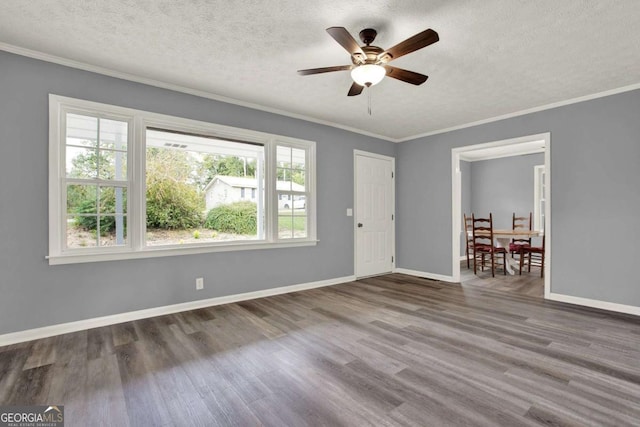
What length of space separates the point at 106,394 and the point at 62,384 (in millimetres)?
378

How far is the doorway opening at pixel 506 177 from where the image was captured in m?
4.02

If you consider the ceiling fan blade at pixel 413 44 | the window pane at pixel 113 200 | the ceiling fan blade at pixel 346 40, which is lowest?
the window pane at pixel 113 200

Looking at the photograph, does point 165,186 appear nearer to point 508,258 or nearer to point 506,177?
point 508,258

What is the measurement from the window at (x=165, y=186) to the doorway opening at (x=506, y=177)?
2388 millimetres

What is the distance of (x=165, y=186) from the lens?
4.73 metres

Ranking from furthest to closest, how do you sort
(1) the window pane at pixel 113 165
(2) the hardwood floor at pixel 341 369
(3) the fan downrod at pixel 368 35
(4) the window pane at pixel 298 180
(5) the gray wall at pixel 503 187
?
(5) the gray wall at pixel 503 187 → (4) the window pane at pixel 298 180 → (1) the window pane at pixel 113 165 → (3) the fan downrod at pixel 368 35 → (2) the hardwood floor at pixel 341 369

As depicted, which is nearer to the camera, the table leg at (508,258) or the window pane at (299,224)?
the window pane at (299,224)

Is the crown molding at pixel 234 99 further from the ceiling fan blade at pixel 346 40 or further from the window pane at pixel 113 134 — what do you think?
the ceiling fan blade at pixel 346 40

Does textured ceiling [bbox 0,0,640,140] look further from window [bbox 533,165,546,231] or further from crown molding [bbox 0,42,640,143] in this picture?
window [bbox 533,165,546,231]

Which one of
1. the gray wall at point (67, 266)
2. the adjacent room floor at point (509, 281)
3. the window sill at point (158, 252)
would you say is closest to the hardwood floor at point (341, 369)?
the gray wall at point (67, 266)

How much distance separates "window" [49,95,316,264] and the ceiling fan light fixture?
6.58ft

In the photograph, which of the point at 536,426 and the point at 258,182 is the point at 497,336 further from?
the point at 258,182

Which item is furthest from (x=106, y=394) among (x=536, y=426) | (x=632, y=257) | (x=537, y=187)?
(x=537, y=187)

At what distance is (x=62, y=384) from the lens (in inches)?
79.0
